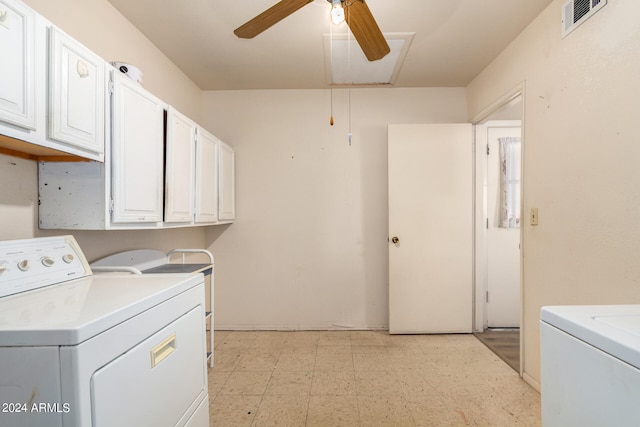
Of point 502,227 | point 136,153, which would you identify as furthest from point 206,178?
point 502,227

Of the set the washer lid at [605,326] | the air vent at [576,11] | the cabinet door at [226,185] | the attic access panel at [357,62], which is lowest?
the washer lid at [605,326]

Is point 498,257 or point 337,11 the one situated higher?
point 337,11

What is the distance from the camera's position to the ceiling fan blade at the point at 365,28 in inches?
53.0

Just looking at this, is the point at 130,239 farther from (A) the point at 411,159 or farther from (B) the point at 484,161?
(B) the point at 484,161

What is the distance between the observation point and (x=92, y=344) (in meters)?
0.73

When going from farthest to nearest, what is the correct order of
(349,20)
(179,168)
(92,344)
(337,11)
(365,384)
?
(365,384) → (179,168) → (349,20) → (337,11) → (92,344)

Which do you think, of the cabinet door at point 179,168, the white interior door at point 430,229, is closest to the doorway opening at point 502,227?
the white interior door at point 430,229

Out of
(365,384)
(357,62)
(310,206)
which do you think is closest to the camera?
(365,384)

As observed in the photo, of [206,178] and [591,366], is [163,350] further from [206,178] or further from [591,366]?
[206,178]

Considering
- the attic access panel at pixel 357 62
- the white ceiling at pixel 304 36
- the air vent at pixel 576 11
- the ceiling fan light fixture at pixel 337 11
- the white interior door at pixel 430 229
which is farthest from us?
the white interior door at pixel 430 229

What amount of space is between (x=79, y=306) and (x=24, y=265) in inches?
17.9

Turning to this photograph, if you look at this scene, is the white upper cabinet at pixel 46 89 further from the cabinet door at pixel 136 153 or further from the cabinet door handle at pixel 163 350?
the cabinet door handle at pixel 163 350

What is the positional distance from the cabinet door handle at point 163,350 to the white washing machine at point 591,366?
120 cm

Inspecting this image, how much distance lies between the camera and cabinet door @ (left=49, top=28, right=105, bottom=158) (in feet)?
3.56
